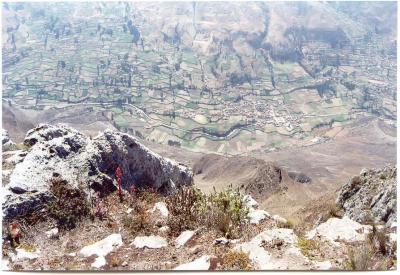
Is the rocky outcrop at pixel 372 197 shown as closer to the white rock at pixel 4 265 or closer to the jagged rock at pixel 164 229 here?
the jagged rock at pixel 164 229

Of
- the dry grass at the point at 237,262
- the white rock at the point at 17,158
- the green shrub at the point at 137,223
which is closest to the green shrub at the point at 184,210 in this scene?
the green shrub at the point at 137,223

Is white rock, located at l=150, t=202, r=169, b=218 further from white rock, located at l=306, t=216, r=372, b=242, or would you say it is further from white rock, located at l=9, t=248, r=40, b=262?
white rock, located at l=306, t=216, r=372, b=242

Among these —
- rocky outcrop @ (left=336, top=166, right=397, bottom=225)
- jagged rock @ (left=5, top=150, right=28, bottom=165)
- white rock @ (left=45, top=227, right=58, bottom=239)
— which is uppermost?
jagged rock @ (left=5, top=150, right=28, bottom=165)

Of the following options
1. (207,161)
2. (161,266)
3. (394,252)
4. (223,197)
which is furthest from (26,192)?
(207,161)

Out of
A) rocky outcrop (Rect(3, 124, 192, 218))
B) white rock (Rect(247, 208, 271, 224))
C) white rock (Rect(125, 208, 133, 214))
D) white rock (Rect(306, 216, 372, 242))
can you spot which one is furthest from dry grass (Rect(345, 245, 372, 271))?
rocky outcrop (Rect(3, 124, 192, 218))

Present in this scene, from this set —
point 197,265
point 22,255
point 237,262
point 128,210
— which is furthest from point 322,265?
point 22,255

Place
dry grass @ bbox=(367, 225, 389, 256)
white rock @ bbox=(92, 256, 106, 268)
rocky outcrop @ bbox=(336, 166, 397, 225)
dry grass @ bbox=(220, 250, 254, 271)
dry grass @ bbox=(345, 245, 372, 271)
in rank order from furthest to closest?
rocky outcrop @ bbox=(336, 166, 397, 225) < dry grass @ bbox=(367, 225, 389, 256) < white rock @ bbox=(92, 256, 106, 268) < dry grass @ bbox=(220, 250, 254, 271) < dry grass @ bbox=(345, 245, 372, 271)

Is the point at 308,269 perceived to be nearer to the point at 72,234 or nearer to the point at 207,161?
the point at 72,234

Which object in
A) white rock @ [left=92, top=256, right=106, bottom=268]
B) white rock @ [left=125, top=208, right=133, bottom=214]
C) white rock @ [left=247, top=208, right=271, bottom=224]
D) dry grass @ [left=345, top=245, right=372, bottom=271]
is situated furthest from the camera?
white rock @ [left=247, top=208, right=271, bottom=224]
